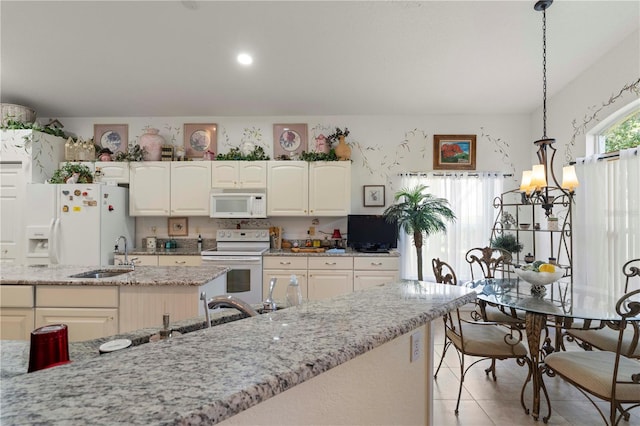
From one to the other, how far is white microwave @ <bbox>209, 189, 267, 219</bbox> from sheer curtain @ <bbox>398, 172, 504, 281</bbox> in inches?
83.2

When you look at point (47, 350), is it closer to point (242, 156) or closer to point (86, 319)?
point (86, 319)

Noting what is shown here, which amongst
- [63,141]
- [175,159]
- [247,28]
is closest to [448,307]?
[247,28]

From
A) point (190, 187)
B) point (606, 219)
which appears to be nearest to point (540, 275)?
point (606, 219)

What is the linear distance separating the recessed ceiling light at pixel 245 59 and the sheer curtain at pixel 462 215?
268cm

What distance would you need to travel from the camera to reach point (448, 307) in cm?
113

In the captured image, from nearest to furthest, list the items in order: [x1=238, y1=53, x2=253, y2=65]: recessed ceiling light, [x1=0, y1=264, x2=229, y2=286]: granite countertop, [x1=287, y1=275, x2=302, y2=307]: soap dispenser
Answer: [x1=287, y1=275, x2=302, y2=307]: soap dispenser
[x1=0, y1=264, x2=229, y2=286]: granite countertop
[x1=238, y1=53, x2=253, y2=65]: recessed ceiling light

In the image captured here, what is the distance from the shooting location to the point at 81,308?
232 centimetres

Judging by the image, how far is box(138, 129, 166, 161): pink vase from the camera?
447 centimetres

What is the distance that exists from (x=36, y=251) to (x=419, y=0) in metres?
4.92

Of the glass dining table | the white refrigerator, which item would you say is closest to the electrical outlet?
the glass dining table

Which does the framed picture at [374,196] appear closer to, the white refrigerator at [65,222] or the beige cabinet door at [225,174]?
the beige cabinet door at [225,174]

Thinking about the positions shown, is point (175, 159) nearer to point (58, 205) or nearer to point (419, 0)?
point (58, 205)

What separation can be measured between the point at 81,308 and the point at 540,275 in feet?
10.9

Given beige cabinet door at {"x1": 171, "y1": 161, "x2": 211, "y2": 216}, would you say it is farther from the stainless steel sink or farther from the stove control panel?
the stainless steel sink
